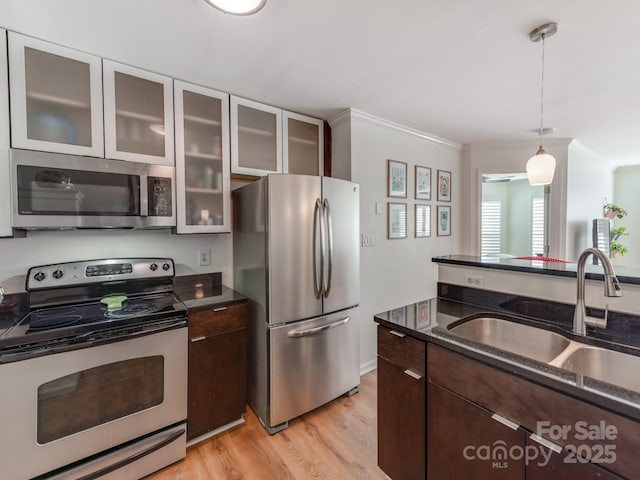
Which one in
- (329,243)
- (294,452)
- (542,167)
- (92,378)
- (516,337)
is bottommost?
(294,452)

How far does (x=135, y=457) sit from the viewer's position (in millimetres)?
1560

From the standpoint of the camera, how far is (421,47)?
1.70 metres

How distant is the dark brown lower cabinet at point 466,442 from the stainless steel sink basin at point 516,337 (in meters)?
0.30

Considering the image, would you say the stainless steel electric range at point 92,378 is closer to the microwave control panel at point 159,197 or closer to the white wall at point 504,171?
the microwave control panel at point 159,197

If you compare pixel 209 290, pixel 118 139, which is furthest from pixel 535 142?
pixel 118 139

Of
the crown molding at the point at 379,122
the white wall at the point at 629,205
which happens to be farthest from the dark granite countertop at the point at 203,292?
the white wall at the point at 629,205

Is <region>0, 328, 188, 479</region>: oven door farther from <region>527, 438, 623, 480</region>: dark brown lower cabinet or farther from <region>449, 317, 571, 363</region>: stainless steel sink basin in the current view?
<region>527, 438, 623, 480</region>: dark brown lower cabinet

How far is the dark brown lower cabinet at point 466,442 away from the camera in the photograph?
3.31 feet

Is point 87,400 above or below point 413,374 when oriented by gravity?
below

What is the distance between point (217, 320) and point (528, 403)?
164cm

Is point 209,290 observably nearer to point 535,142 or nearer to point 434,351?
point 434,351

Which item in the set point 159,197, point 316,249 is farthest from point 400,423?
point 159,197

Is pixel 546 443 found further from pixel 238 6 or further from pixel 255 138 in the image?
pixel 255 138

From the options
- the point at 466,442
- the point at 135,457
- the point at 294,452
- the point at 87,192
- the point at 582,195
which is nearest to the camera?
the point at 466,442
